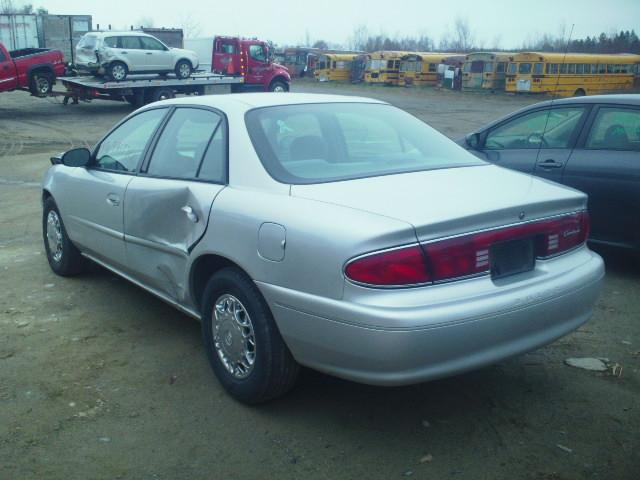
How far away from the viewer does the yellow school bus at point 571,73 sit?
29.2 meters

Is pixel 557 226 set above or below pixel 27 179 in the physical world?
above

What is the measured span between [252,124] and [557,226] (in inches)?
67.0

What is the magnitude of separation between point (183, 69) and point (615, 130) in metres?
21.5

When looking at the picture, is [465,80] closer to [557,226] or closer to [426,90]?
[426,90]

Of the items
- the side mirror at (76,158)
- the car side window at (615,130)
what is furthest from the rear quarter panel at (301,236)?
the car side window at (615,130)

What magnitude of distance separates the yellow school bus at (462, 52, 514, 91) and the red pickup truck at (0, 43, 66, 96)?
20547mm

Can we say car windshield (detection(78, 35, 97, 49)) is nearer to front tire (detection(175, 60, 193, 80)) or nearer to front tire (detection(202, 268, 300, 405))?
front tire (detection(175, 60, 193, 80))

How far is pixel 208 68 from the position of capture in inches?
1193

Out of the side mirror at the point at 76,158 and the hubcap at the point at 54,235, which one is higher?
the side mirror at the point at 76,158

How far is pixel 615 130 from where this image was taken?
6.00m

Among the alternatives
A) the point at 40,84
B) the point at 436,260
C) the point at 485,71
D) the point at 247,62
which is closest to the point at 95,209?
the point at 436,260

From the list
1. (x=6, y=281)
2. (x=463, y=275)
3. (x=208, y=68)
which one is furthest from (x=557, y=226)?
(x=208, y=68)

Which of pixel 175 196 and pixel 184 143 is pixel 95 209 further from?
pixel 175 196

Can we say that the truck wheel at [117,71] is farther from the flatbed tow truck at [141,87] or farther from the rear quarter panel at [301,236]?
the rear quarter panel at [301,236]
